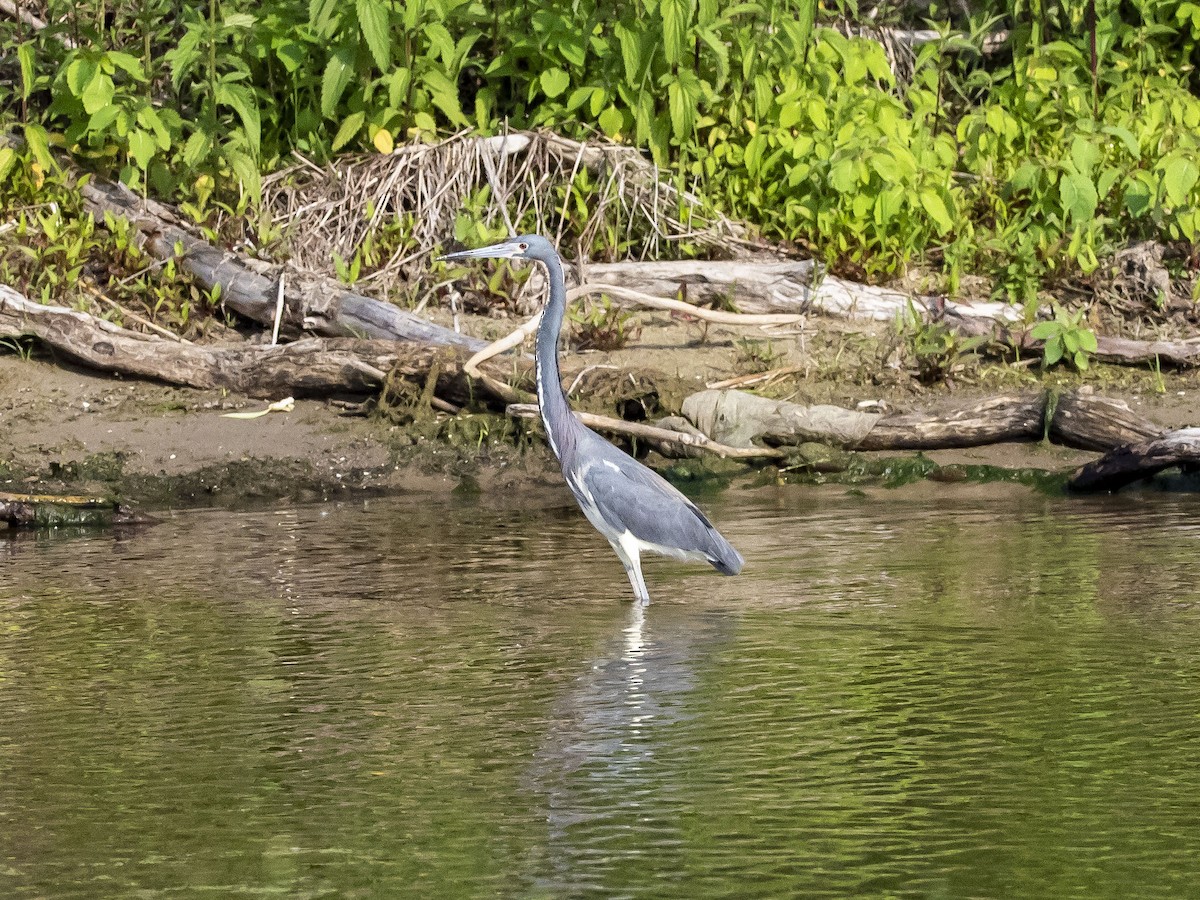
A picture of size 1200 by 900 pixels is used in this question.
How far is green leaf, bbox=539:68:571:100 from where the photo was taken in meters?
11.2

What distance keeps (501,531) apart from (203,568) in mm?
1407

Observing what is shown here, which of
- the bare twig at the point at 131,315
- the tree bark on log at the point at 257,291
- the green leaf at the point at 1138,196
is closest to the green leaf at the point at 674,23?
the tree bark on log at the point at 257,291

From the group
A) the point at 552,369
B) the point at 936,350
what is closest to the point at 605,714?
the point at 552,369

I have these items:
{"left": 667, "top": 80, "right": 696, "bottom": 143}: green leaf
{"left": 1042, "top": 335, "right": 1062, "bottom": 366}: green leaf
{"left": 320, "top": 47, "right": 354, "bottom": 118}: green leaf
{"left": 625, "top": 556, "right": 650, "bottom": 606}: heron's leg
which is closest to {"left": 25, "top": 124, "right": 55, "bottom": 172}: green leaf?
{"left": 320, "top": 47, "right": 354, "bottom": 118}: green leaf

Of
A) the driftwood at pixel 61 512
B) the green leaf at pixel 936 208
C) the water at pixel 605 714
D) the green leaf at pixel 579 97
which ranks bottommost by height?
the water at pixel 605 714

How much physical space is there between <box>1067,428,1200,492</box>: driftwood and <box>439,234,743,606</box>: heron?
2.46 metres

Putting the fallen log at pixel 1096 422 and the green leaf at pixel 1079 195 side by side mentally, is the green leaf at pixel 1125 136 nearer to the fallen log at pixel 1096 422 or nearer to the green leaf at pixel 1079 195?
the green leaf at pixel 1079 195

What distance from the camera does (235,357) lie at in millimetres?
10078

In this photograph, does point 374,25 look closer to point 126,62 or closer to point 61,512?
point 126,62

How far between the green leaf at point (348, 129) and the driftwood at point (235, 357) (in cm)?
155

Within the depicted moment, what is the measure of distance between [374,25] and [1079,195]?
13.9 ft

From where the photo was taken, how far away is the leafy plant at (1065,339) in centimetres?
971

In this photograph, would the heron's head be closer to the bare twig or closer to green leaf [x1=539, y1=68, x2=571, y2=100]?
the bare twig

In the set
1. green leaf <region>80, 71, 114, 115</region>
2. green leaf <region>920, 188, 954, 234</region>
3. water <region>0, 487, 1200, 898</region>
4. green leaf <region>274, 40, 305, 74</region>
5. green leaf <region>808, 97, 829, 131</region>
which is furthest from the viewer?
green leaf <region>274, 40, 305, 74</region>
